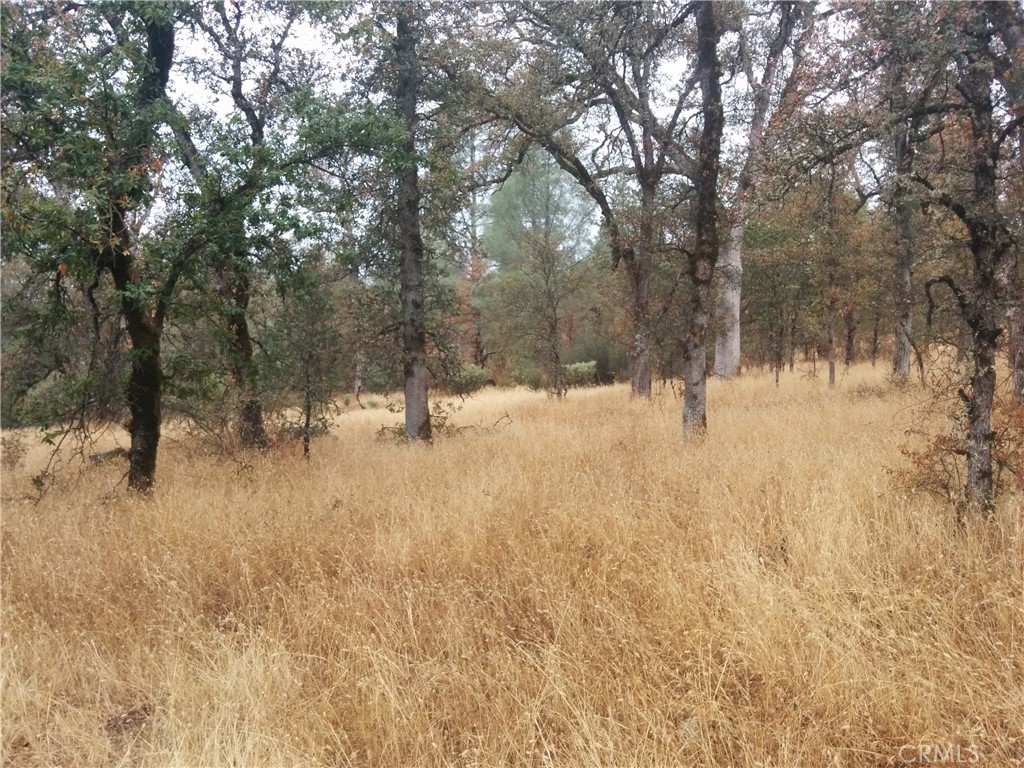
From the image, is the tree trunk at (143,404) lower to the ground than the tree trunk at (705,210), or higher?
lower

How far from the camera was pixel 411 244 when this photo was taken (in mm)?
9797

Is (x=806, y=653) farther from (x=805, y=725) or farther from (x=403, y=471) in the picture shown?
(x=403, y=471)

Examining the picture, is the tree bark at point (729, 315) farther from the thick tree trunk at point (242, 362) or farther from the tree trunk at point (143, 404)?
the tree trunk at point (143, 404)

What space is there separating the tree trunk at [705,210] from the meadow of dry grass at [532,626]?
196cm

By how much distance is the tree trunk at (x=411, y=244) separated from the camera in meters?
9.01

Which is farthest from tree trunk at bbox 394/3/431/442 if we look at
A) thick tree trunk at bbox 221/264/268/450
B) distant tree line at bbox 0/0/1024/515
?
thick tree trunk at bbox 221/264/268/450

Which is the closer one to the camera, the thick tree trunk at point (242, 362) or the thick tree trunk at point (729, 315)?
the thick tree trunk at point (242, 362)

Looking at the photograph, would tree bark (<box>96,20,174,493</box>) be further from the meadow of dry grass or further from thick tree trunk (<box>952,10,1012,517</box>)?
thick tree trunk (<box>952,10,1012,517</box>)

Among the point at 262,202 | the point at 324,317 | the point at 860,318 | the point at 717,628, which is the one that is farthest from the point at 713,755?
the point at 860,318

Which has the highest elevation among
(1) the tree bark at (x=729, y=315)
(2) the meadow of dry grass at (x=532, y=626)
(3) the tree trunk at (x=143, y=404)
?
(1) the tree bark at (x=729, y=315)

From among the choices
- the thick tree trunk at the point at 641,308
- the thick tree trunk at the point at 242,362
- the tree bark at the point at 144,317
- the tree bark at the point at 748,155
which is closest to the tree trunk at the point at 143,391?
the tree bark at the point at 144,317

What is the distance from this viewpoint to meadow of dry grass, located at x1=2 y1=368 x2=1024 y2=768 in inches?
93.3

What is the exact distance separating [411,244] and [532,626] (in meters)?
7.90

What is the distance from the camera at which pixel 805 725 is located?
2.38 metres
